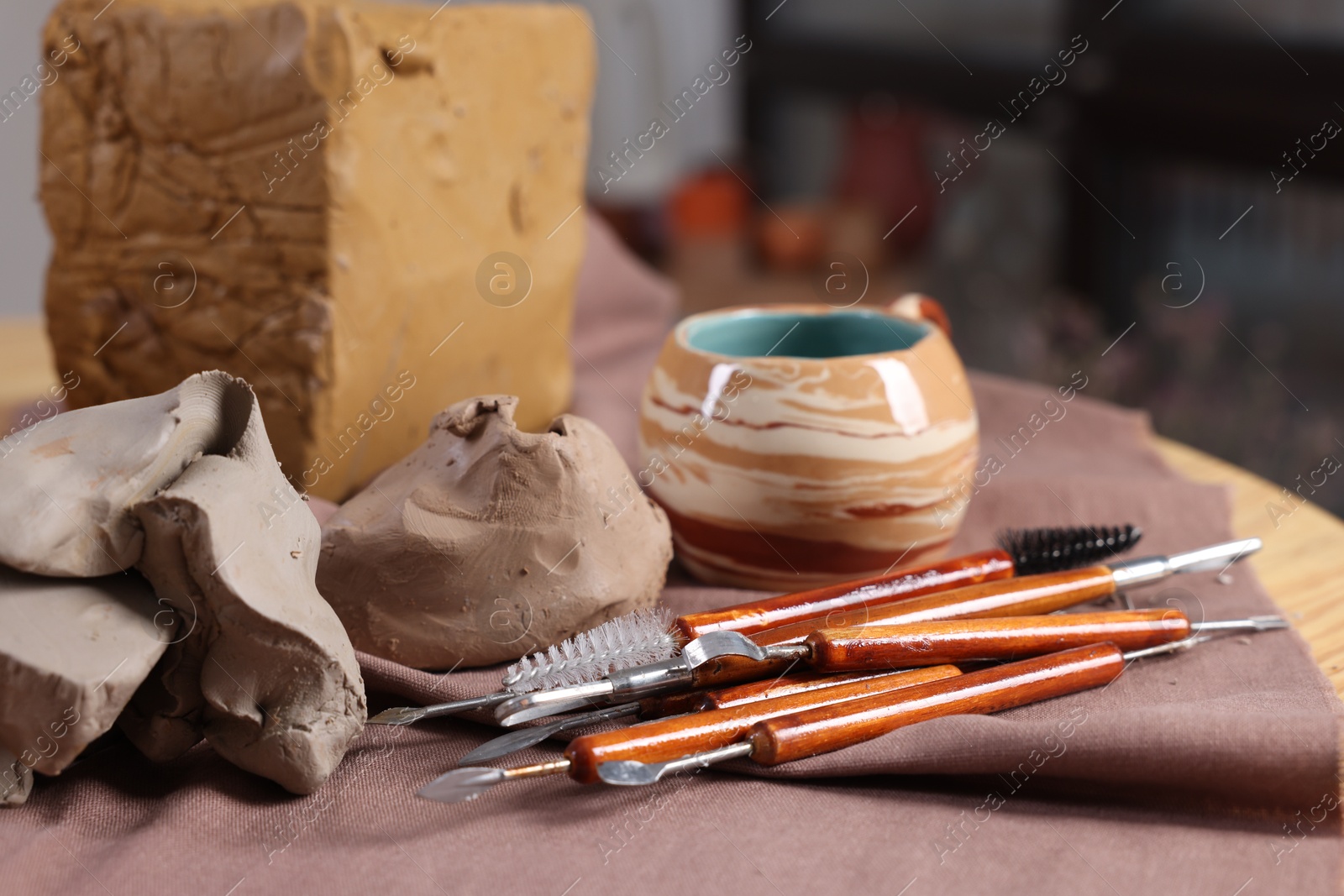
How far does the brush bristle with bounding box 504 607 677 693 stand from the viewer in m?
0.59

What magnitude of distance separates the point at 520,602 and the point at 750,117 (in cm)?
206

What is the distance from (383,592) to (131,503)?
0.52ft

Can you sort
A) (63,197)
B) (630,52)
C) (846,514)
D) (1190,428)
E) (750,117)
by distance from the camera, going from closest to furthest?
(846,514), (63,197), (1190,428), (630,52), (750,117)

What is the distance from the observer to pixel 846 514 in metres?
0.74

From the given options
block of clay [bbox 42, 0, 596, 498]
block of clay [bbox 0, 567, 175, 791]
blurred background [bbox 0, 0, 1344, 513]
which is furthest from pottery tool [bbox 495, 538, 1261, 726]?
blurred background [bbox 0, 0, 1344, 513]

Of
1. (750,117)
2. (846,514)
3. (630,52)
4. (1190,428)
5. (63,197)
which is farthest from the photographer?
(750,117)

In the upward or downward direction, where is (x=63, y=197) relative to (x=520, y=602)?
upward

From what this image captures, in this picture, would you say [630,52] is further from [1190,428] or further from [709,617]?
[709,617]

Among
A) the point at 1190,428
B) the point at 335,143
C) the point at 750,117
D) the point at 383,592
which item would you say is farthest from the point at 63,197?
the point at 750,117

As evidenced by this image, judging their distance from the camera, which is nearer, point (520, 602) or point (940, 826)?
point (940, 826)

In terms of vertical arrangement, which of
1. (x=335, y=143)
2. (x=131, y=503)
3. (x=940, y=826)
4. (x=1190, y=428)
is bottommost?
(x=1190, y=428)

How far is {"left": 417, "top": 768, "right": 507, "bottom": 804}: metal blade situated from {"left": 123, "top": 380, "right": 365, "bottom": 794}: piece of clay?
0.07 meters

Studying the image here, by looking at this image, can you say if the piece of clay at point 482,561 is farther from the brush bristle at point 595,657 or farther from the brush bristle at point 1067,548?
the brush bristle at point 1067,548

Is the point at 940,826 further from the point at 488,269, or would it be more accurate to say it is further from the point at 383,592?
the point at 488,269
